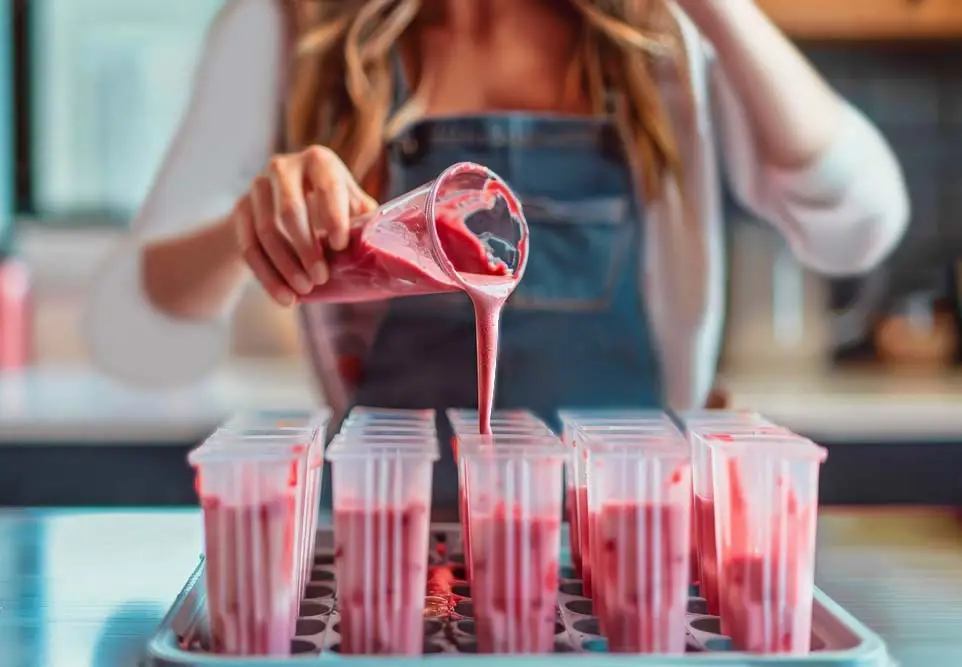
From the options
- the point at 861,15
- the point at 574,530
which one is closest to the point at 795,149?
the point at 574,530

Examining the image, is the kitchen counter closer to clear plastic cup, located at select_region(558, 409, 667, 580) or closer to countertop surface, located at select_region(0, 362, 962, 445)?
countertop surface, located at select_region(0, 362, 962, 445)

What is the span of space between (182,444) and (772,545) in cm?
148

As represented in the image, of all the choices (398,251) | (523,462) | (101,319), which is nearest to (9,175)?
(101,319)

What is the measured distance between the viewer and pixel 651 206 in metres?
1.59

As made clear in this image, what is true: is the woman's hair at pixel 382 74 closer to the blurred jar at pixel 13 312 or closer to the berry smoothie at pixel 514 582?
the berry smoothie at pixel 514 582

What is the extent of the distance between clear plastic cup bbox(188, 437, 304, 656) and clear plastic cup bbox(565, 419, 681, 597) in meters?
0.24

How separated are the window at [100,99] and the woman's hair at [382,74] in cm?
131

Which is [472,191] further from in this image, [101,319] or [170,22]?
[170,22]

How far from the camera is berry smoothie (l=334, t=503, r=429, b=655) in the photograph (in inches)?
29.5

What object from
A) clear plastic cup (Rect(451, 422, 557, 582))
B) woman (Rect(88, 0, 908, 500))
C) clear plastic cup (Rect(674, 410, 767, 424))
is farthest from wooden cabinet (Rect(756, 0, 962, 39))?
clear plastic cup (Rect(451, 422, 557, 582))

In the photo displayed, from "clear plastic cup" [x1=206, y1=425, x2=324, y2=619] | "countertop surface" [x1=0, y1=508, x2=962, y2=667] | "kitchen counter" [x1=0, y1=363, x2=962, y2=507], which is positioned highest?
"clear plastic cup" [x1=206, y1=425, x2=324, y2=619]

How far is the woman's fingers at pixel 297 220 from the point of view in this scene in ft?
3.09

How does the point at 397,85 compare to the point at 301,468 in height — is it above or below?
above

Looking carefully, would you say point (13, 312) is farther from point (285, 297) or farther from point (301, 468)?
point (301, 468)
